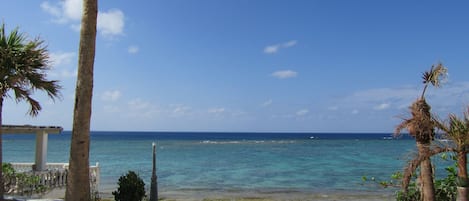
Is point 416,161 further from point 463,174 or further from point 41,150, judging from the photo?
point 41,150

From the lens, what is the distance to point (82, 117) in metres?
7.56

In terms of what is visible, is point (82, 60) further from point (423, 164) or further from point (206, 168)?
point (206, 168)

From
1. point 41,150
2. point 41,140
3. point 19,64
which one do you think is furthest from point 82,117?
point 41,150

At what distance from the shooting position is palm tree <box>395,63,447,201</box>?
7.34m

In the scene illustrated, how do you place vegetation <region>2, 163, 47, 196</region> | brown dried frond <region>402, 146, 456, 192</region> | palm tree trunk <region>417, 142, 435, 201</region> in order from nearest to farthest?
brown dried frond <region>402, 146, 456, 192</region>
palm tree trunk <region>417, 142, 435, 201</region>
vegetation <region>2, 163, 47, 196</region>

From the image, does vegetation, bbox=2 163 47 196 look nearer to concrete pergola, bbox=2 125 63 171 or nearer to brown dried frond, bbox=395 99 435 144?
concrete pergola, bbox=2 125 63 171

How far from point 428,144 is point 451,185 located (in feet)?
5.19

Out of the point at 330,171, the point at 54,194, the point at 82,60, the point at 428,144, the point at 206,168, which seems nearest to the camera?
the point at 428,144

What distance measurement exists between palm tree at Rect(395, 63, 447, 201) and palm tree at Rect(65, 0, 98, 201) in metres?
5.75

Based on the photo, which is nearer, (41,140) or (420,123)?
(420,123)

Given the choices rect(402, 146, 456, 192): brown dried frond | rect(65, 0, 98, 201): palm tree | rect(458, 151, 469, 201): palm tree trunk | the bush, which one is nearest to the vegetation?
the bush

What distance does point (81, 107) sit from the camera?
24.9 ft

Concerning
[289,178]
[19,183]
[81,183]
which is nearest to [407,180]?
[81,183]

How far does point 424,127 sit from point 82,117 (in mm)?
6049
